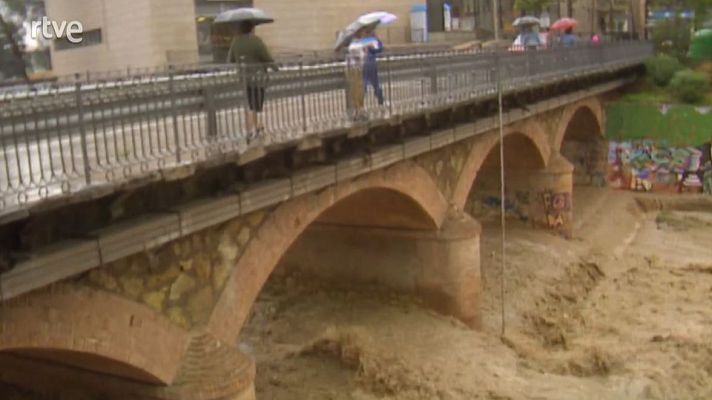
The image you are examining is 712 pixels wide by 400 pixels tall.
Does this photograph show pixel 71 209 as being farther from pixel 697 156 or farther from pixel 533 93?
pixel 697 156

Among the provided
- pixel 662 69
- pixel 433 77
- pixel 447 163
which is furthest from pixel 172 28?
pixel 433 77

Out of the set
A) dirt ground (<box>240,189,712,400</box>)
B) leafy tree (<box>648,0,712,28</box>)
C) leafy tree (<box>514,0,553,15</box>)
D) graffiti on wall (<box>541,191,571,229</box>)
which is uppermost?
leafy tree (<box>514,0,553,15</box>)

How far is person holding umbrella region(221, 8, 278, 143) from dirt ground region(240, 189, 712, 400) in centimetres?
505

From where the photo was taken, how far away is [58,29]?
37.2 meters

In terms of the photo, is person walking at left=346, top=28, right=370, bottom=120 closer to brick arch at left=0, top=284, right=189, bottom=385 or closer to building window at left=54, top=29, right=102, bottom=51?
brick arch at left=0, top=284, right=189, bottom=385

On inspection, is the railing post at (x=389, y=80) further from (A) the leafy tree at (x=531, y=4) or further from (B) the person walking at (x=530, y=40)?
(A) the leafy tree at (x=531, y=4)

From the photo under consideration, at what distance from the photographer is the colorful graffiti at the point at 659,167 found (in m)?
28.0

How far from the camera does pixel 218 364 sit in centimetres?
866

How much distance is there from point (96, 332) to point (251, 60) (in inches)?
138

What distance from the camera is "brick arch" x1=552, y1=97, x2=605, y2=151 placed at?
917 inches

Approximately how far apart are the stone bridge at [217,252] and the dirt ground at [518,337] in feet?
3.45

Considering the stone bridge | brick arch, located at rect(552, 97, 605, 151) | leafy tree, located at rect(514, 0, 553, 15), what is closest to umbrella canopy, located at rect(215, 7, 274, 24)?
the stone bridge

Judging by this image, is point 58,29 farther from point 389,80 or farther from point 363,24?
point 363,24

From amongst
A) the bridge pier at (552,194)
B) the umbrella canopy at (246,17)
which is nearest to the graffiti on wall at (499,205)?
the bridge pier at (552,194)
